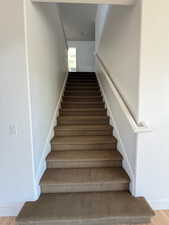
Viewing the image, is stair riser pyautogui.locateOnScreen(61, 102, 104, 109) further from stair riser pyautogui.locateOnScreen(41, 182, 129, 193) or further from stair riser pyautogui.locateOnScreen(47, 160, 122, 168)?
stair riser pyautogui.locateOnScreen(41, 182, 129, 193)

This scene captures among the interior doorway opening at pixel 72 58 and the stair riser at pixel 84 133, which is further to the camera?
the interior doorway opening at pixel 72 58

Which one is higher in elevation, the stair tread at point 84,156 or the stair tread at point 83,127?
the stair tread at point 83,127

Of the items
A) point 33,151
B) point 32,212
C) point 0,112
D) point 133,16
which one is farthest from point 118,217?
point 133,16

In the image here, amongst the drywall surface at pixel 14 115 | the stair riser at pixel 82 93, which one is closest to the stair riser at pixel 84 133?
the drywall surface at pixel 14 115

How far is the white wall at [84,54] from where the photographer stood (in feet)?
27.7

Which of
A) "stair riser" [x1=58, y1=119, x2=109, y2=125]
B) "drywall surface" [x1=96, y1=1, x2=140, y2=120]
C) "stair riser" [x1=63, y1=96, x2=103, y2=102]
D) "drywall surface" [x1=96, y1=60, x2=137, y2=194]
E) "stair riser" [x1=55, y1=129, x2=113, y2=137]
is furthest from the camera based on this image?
"stair riser" [x1=63, y1=96, x2=103, y2=102]

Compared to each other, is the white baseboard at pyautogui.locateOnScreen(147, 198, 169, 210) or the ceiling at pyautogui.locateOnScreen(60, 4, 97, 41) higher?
the ceiling at pyautogui.locateOnScreen(60, 4, 97, 41)

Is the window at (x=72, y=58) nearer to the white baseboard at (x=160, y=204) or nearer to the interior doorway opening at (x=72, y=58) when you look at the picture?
the interior doorway opening at (x=72, y=58)

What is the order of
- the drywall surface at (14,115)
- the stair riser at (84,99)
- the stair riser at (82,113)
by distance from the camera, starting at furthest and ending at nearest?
the stair riser at (84,99), the stair riser at (82,113), the drywall surface at (14,115)

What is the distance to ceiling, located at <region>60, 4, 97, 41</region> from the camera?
18.5 feet

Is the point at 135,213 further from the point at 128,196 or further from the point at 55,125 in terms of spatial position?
the point at 55,125

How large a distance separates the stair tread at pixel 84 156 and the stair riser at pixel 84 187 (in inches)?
15.6

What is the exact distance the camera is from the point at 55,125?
3311mm

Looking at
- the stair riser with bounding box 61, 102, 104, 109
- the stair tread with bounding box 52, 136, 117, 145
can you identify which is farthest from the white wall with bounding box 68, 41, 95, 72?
the stair tread with bounding box 52, 136, 117, 145
